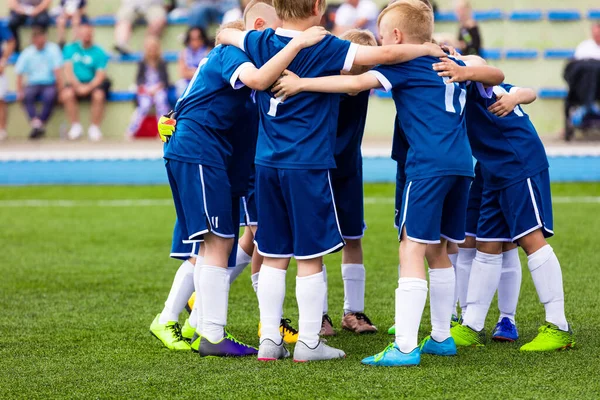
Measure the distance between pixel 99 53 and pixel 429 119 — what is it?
11.8 m

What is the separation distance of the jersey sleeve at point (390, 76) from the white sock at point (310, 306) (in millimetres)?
900

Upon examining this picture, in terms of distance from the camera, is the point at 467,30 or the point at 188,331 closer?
the point at 188,331

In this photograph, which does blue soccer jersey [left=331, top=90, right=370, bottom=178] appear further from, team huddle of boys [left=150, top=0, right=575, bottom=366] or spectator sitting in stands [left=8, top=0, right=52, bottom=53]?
spectator sitting in stands [left=8, top=0, right=52, bottom=53]

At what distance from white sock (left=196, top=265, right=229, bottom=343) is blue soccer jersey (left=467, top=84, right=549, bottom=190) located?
1.41m

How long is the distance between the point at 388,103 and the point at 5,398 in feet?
39.3

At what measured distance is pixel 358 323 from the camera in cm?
512

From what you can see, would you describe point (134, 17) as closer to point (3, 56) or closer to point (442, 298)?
point (3, 56)

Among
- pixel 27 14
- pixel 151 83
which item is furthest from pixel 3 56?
pixel 151 83

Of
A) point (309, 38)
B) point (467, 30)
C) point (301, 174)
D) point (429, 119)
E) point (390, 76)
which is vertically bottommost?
point (467, 30)

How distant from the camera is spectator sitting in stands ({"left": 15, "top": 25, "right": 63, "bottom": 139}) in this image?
49.8 ft

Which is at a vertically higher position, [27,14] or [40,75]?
[27,14]

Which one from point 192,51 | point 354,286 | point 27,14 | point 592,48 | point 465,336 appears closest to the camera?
point 465,336

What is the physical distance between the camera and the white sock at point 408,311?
4.14 meters

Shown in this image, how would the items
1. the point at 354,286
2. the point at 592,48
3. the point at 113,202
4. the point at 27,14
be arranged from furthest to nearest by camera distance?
the point at 27,14, the point at 592,48, the point at 113,202, the point at 354,286
